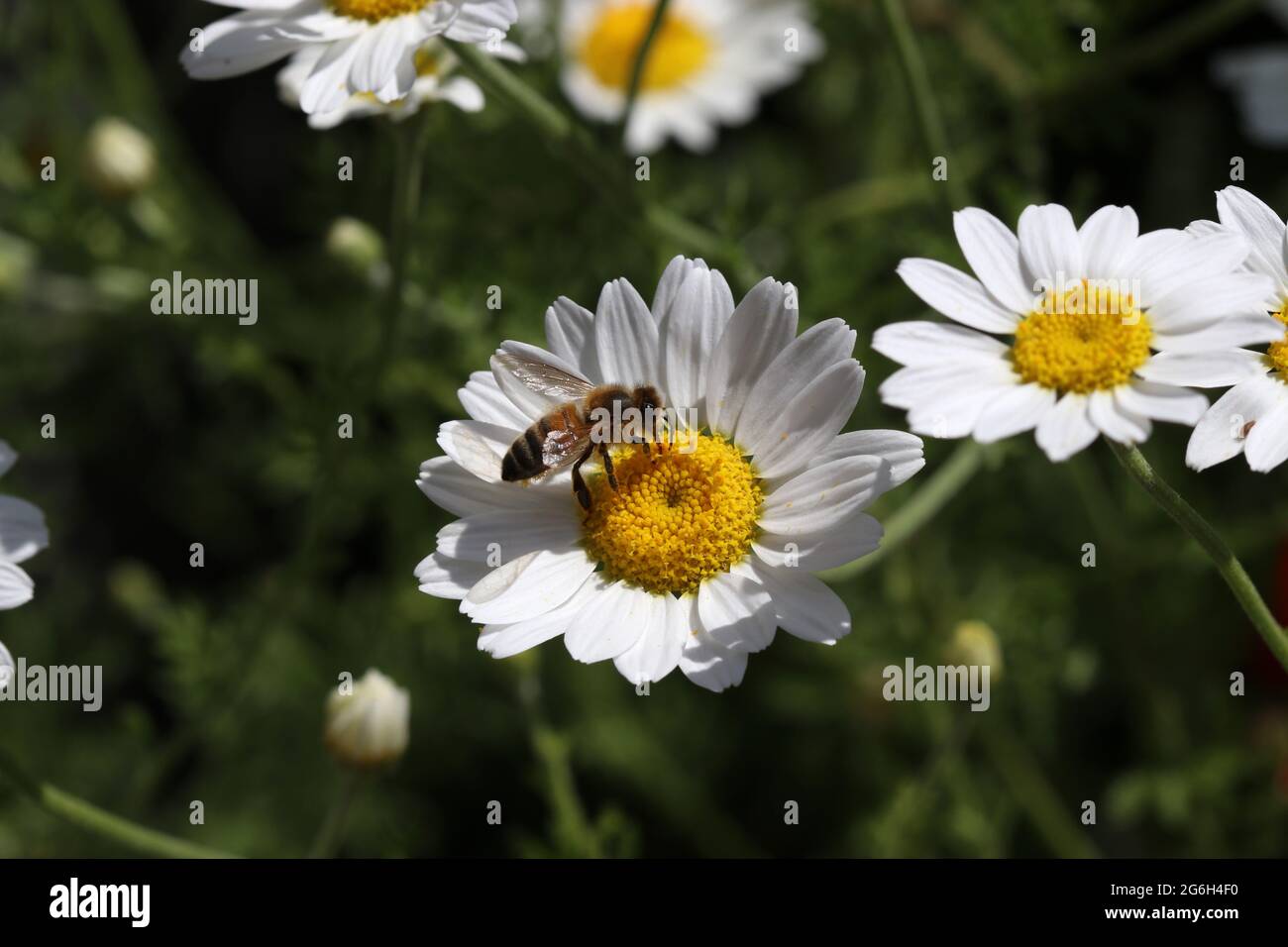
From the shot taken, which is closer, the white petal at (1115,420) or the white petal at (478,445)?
the white petal at (1115,420)

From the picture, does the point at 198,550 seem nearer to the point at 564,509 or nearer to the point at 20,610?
the point at 20,610

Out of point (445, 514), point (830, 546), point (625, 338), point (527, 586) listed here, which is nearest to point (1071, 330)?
point (830, 546)

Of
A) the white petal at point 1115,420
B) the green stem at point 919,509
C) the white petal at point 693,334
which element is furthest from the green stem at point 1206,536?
the white petal at point 693,334

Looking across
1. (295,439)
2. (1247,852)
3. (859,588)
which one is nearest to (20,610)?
(295,439)

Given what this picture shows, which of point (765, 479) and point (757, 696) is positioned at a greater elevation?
point (765, 479)

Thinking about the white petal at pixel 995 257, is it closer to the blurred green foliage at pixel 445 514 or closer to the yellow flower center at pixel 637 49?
→ the blurred green foliage at pixel 445 514

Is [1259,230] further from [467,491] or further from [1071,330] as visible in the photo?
[467,491]

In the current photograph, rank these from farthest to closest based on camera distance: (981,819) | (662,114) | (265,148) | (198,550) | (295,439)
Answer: (265,148)
(662,114)
(198,550)
(981,819)
(295,439)
